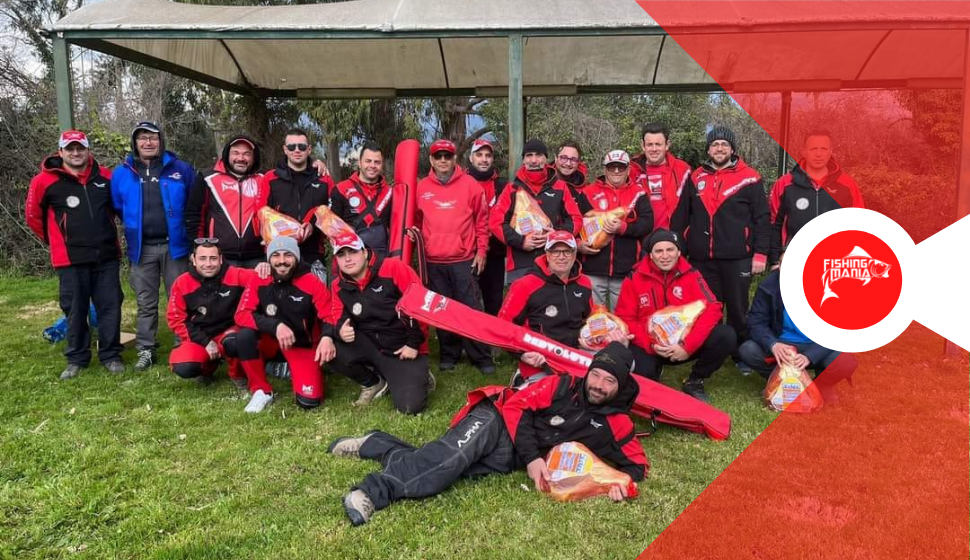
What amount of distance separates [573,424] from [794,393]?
6.67ft

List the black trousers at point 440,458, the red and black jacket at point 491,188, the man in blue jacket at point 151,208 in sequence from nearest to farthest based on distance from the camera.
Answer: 1. the black trousers at point 440,458
2. the man in blue jacket at point 151,208
3. the red and black jacket at point 491,188

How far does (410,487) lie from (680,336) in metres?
→ 2.41

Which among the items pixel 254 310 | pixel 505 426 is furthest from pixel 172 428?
pixel 505 426

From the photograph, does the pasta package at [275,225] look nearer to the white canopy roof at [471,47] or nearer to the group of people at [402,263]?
the group of people at [402,263]

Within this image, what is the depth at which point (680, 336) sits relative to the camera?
184 inches

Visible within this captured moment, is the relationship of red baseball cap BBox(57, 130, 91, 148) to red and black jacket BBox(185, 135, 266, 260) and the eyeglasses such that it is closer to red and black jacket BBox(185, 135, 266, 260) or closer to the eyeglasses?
red and black jacket BBox(185, 135, 266, 260)

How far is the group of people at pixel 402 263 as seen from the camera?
477cm

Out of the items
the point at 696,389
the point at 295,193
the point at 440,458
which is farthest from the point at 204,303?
the point at 696,389

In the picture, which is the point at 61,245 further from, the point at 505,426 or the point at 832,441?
the point at 832,441

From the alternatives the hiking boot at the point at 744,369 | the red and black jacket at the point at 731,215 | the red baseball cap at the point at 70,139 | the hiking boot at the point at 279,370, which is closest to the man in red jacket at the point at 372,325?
the hiking boot at the point at 279,370

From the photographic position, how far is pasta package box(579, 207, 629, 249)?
5316 millimetres

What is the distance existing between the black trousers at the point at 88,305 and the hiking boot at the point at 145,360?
7.2 inches

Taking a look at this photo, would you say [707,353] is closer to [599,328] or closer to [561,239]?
[599,328]
